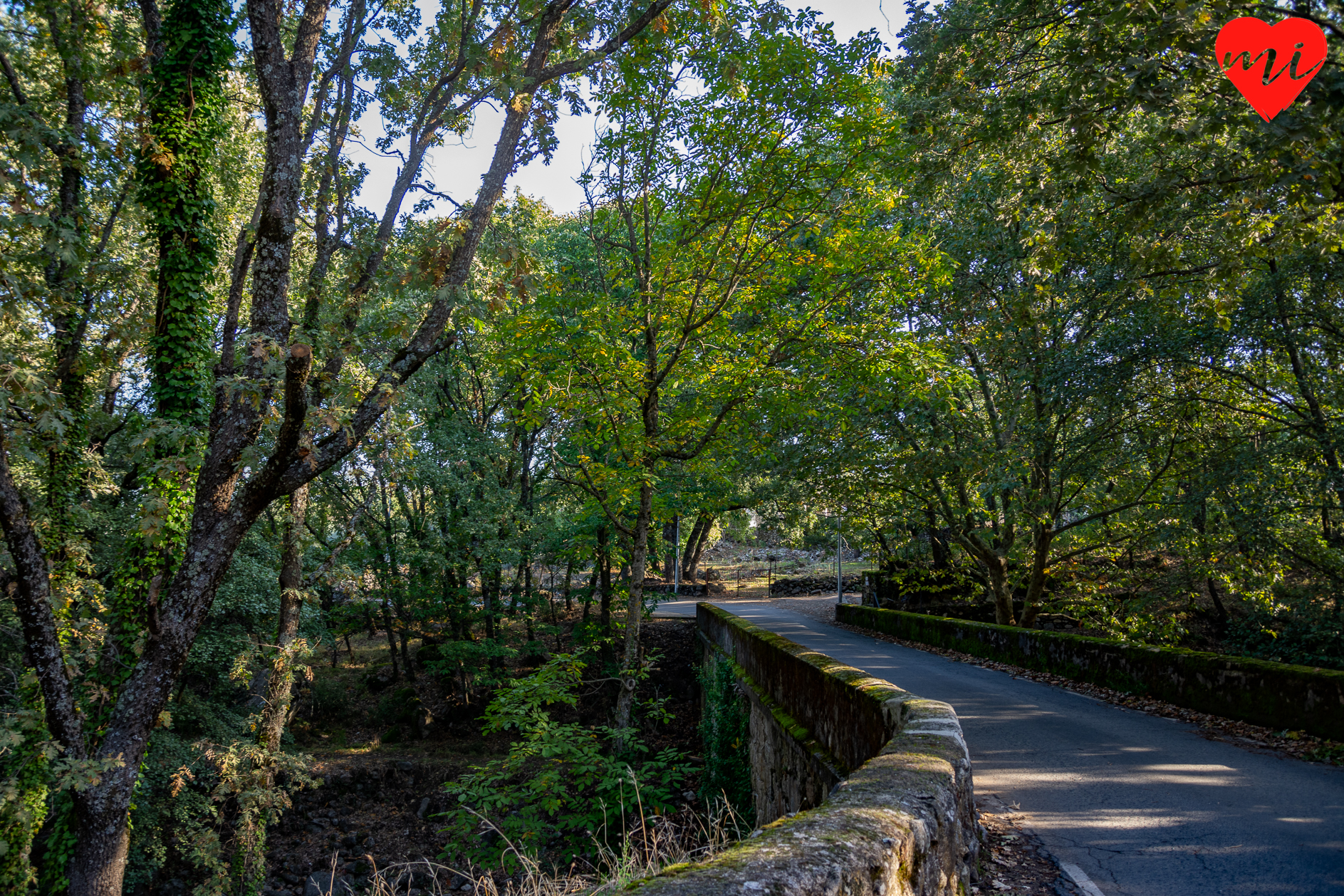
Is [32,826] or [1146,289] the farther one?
[1146,289]

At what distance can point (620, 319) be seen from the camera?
9.37 metres

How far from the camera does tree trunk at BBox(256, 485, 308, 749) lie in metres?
11.6

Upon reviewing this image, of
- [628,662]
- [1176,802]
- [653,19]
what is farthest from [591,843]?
[653,19]

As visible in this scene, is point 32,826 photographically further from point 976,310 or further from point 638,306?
point 976,310

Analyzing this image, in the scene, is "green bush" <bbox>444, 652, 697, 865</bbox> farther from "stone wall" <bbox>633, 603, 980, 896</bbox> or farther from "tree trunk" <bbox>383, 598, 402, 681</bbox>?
"tree trunk" <bbox>383, 598, 402, 681</bbox>

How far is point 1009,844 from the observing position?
14.8 ft

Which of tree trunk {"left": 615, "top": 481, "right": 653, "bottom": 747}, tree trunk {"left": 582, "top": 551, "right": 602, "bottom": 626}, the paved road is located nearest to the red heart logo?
the paved road

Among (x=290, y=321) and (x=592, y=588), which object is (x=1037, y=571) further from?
(x=290, y=321)

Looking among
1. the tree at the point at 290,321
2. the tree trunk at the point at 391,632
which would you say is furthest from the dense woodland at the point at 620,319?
the tree trunk at the point at 391,632

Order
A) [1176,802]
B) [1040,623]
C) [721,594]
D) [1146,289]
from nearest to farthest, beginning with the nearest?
[1176,802] → [1146,289] → [1040,623] → [721,594]

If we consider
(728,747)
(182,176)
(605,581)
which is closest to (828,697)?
(728,747)

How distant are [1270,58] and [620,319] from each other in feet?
22.8

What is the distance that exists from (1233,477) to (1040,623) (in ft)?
33.5


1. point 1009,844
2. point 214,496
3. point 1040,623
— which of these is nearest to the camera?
point 1009,844
